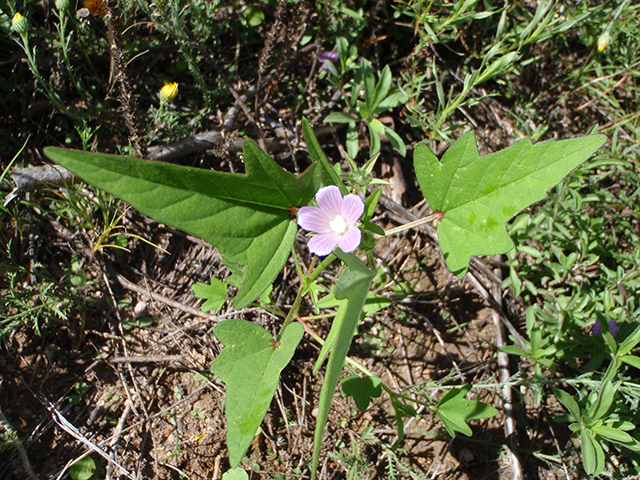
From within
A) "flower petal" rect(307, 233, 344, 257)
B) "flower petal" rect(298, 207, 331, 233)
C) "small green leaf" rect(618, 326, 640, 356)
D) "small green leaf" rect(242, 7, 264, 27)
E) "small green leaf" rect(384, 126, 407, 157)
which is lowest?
"small green leaf" rect(618, 326, 640, 356)

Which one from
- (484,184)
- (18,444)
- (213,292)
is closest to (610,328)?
(484,184)

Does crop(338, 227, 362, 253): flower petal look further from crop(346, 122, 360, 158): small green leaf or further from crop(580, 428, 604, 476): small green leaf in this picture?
crop(580, 428, 604, 476): small green leaf

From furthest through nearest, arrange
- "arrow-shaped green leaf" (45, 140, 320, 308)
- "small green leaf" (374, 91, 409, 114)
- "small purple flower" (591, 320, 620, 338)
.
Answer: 1. "small green leaf" (374, 91, 409, 114)
2. "small purple flower" (591, 320, 620, 338)
3. "arrow-shaped green leaf" (45, 140, 320, 308)

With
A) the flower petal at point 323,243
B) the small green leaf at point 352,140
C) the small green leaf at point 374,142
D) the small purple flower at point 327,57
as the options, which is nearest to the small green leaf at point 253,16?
the small purple flower at point 327,57

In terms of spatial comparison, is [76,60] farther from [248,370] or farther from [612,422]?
[612,422]

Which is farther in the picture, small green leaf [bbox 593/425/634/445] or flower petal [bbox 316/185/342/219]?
small green leaf [bbox 593/425/634/445]

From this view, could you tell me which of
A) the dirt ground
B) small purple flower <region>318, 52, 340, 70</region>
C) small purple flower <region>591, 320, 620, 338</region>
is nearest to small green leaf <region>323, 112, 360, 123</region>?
small purple flower <region>318, 52, 340, 70</region>

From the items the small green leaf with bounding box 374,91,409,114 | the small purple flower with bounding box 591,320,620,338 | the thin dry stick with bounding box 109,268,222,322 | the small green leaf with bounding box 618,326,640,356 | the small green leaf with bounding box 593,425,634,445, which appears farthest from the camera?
the small green leaf with bounding box 374,91,409,114
